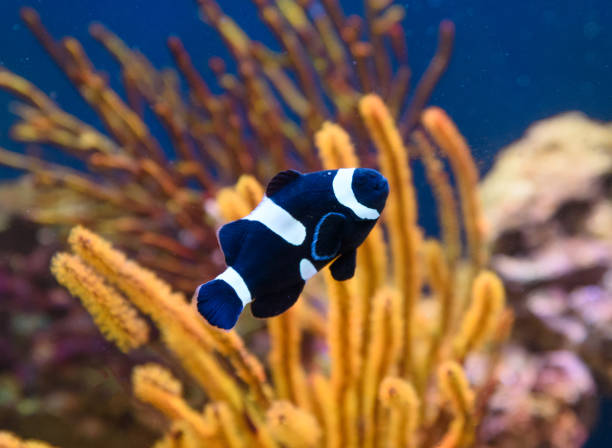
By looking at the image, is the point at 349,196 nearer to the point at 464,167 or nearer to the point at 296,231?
the point at 296,231

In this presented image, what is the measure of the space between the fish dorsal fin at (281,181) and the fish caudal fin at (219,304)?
15cm

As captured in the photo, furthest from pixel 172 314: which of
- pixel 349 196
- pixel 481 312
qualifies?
pixel 481 312

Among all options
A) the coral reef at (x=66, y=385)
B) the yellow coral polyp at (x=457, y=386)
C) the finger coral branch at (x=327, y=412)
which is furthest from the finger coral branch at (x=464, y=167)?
the coral reef at (x=66, y=385)

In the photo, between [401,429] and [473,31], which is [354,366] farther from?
[473,31]

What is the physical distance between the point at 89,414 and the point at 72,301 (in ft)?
2.09

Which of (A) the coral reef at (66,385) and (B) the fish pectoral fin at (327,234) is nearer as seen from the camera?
(B) the fish pectoral fin at (327,234)

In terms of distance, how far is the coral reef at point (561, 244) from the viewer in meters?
1.94

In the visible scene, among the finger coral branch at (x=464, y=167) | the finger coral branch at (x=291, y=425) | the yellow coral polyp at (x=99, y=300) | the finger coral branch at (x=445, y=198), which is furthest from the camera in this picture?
the finger coral branch at (x=445, y=198)

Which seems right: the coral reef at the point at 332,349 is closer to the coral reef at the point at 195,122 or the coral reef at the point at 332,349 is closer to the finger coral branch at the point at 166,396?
the finger coral branch at the point at 166,396

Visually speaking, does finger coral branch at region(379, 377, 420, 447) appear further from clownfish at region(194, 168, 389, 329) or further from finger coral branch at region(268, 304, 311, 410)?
clownfish at region(194, 168, 389, 329)

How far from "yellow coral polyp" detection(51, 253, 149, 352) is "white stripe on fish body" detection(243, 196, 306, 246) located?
507mm

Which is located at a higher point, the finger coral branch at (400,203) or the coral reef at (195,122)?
the coral reef at (195,122)

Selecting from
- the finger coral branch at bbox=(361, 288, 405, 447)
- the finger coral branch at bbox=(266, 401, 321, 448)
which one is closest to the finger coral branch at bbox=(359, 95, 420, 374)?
the finger coral branch at bbox=(361, 288, 405, 447)

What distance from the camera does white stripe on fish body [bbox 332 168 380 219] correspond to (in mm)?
622
